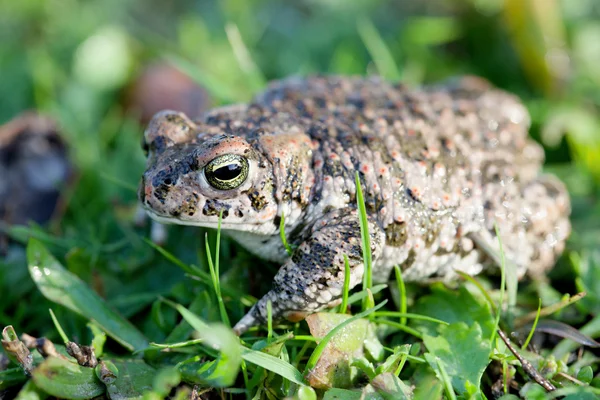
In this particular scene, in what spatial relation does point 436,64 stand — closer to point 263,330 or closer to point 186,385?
point 263,330

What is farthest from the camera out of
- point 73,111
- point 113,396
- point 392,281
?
point 73,111

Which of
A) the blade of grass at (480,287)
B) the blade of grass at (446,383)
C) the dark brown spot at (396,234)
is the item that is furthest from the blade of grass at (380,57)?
the blade of grass at (446,383)

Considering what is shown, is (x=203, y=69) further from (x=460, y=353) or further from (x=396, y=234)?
(x=460, y=353)

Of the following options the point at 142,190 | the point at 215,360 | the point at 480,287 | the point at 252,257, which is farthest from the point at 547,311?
the point at 142,190

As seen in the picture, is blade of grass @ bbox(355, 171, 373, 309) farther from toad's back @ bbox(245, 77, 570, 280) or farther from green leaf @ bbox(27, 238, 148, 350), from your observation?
green leaf @ bbox(27, 238, 148, 350)

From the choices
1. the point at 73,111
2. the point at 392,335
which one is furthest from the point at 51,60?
the point at 392,335

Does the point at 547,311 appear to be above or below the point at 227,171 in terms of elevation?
below
